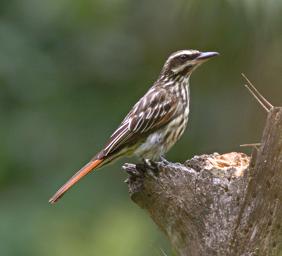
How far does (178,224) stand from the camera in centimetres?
716

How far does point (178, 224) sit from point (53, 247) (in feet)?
16.1

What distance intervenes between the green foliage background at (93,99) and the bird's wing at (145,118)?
2270 millimetres

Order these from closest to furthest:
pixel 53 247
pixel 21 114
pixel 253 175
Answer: pixel 253 175 < pixel 53 247 < pixel 21 114

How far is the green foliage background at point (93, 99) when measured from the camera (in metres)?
11.8

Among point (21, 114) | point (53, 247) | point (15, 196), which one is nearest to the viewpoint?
point (53, 247)

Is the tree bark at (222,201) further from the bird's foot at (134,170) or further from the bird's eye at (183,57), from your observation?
the bird's eye at (183,57)

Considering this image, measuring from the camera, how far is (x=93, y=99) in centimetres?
1364

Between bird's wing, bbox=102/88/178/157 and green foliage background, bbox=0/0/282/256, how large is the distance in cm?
227

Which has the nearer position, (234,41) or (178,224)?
(178,224)

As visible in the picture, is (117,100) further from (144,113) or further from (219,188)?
(219,188)

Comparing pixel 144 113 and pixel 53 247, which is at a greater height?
pixel 144 113

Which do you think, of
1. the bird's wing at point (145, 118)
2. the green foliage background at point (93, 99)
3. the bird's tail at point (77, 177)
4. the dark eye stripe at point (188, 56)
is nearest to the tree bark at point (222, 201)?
the bird's tail at point (77, 177)

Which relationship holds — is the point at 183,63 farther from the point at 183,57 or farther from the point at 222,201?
the point at 222,201

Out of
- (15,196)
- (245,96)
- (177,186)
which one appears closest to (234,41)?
(245,96)
